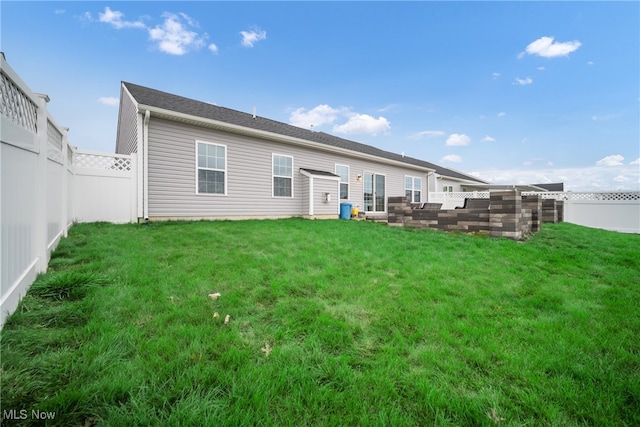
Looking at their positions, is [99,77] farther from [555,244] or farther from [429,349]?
[555,244]

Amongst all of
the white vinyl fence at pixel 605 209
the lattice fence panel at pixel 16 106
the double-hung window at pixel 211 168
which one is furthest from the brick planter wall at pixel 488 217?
the lattice fence panel at pixel 16 106

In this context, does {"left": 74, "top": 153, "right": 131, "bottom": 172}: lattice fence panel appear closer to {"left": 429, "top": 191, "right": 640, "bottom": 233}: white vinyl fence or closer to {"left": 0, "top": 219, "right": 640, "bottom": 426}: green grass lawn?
{"left": 0, "top": 219, "right": 640, "bottom": 426}: green grass lawn

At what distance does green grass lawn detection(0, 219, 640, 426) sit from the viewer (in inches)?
52.2

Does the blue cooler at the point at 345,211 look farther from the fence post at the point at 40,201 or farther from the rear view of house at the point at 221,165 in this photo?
the fence post at the point at 40,201

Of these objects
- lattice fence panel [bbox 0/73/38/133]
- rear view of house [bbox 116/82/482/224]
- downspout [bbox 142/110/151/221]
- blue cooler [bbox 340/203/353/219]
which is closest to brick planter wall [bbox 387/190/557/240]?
blue cooler [bbox 340/203/353/219]

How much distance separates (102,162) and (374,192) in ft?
36.3

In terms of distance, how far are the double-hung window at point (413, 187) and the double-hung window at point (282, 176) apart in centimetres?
813

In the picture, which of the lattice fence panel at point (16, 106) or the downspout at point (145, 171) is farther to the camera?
the downspout at point (145, 171)

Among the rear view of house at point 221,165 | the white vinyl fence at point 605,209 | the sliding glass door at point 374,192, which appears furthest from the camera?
the sliding glass door at point 374,192

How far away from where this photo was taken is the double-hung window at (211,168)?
8312 millimetres

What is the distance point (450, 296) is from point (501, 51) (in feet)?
44.1

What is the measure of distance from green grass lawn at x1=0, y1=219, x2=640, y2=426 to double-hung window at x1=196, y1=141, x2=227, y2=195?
4885mm

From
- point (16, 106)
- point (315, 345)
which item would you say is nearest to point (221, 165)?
point (16, 106)

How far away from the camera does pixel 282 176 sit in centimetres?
1026
